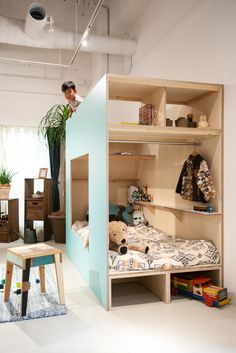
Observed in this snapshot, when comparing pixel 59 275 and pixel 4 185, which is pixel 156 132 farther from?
pixel 4 185

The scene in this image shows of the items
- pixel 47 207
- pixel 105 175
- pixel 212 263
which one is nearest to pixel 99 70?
pixel 47 207

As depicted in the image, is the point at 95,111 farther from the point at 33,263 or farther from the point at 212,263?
the point at 212,263

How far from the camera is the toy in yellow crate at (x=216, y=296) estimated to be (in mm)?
2816

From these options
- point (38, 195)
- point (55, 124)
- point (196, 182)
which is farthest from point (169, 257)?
point (55, 124)

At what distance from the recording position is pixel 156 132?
3.00 metres

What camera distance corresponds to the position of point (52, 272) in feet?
12.5

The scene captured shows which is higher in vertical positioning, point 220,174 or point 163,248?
point 220,174

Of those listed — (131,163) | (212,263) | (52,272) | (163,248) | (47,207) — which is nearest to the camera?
(212,263)

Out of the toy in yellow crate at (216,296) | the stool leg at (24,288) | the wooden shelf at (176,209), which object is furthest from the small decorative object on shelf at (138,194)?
the stool leg at (24,288)

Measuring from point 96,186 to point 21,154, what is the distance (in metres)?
3.63

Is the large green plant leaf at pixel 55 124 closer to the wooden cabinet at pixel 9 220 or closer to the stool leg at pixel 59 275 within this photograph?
the wooden cabinet at pixel 9 220

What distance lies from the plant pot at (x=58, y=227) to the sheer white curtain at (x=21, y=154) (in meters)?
1.02

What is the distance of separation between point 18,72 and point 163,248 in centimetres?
457

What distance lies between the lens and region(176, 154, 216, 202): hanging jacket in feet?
10.3
